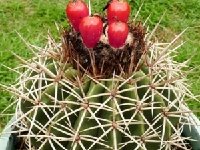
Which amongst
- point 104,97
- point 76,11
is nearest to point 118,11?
point 76,11

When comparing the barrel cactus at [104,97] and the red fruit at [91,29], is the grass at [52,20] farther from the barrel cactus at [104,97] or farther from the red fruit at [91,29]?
the red fruit at [91,29]

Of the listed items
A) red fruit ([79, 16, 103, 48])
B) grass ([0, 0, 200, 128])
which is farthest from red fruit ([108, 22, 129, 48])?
grass ([0, 0, 200, 128])

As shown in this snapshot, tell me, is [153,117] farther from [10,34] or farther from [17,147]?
[10,34]

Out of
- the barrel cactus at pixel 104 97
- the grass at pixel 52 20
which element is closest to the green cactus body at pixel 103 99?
the barrel cactus at pixel 104 97

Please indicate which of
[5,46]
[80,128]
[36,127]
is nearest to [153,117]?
[80,128]

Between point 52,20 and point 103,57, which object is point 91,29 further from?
point 52,20

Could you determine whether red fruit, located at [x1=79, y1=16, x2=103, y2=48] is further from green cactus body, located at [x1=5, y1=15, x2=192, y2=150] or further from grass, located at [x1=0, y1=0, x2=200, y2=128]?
grass, located at [x1=0, y1=0, x2=200, y2=128]
